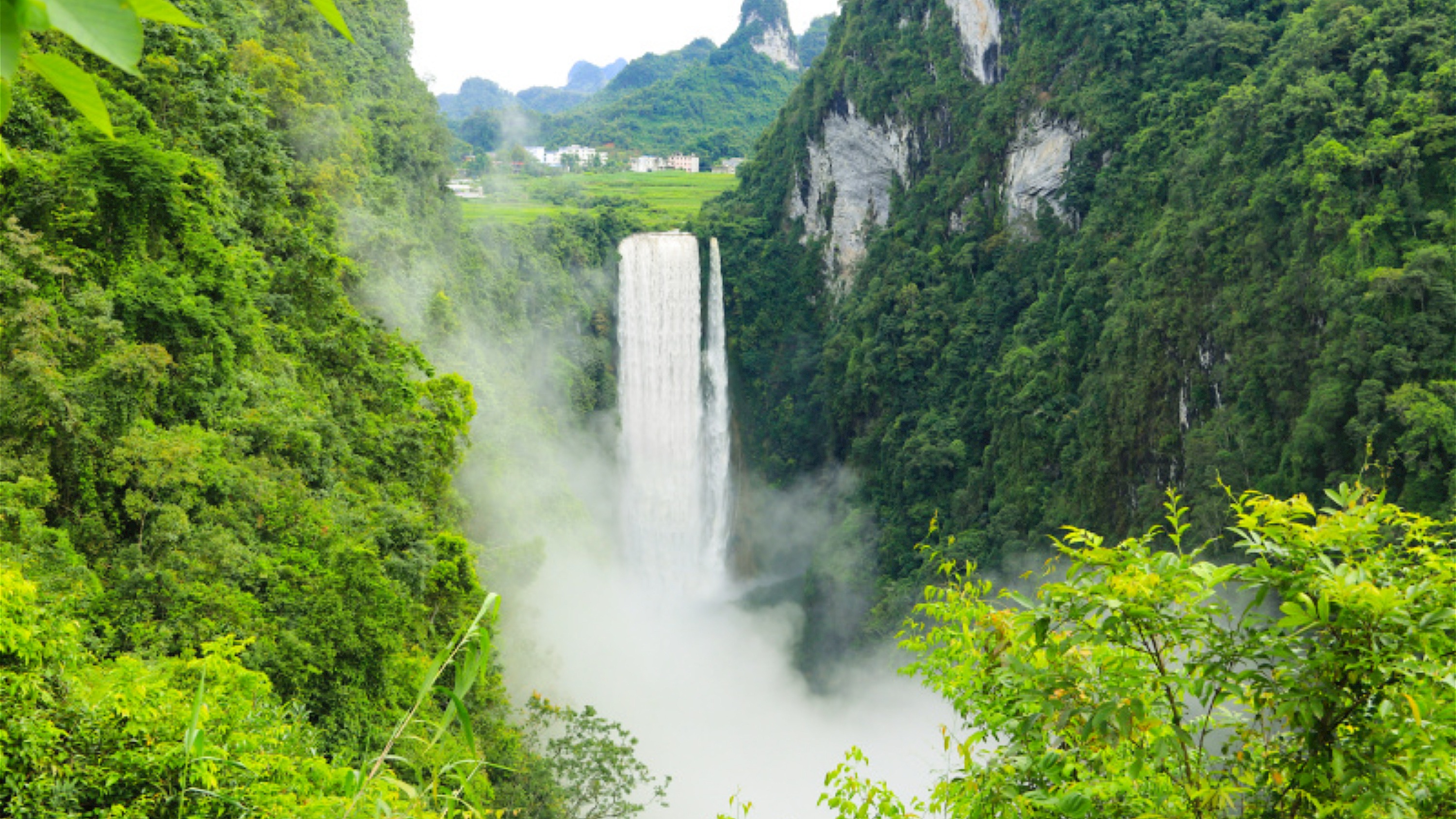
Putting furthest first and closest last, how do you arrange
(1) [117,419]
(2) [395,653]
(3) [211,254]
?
(3) [211,254] → (2) [395,653] → (1) [117,419]

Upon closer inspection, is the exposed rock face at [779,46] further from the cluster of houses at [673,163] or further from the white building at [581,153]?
the cluster of houses at [673,163]

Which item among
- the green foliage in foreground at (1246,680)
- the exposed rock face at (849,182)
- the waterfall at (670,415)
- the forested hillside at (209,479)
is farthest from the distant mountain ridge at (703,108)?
the green foliage in foreground at (1246,680)

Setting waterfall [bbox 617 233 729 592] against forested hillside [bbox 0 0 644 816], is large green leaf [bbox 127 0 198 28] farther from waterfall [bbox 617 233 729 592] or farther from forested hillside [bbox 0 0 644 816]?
waterfall [bbox 617 233 729 592]

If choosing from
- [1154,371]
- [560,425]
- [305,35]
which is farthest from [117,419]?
[1154,371]

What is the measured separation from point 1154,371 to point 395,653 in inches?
860

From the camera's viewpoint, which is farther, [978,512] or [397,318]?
[978,512]

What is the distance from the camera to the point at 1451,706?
260 centimetres

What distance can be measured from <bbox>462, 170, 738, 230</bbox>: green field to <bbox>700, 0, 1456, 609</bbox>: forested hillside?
2.53 m

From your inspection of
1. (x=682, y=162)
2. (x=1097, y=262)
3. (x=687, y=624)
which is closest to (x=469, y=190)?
(x=682, y=162)

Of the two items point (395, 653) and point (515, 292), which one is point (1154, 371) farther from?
point (395, 653)

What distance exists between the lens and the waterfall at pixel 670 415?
35.5m

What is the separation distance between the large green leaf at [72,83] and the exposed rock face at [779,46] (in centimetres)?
8068

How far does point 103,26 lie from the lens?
0.66 m

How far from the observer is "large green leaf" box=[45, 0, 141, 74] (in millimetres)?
638
